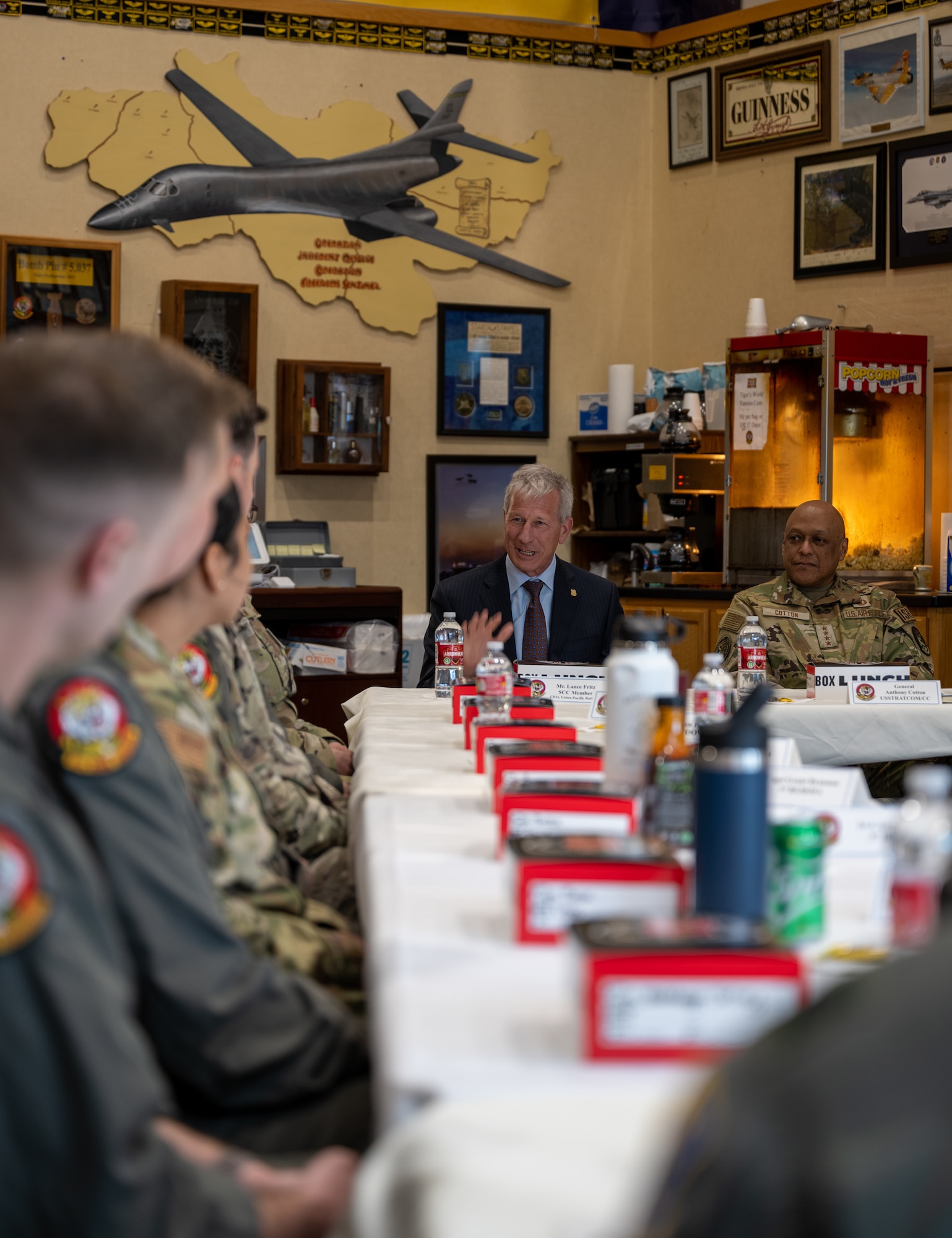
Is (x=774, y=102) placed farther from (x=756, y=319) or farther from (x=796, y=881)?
(x=796, y=881)

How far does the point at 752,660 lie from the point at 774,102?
4031 mm

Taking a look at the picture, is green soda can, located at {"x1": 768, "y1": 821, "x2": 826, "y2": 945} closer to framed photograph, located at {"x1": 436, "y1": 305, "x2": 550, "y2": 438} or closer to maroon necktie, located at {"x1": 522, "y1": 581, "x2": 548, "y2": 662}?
maroon necktie, located at {"x1": 522, "y1": 581, "x2": 548, "y2": 662}

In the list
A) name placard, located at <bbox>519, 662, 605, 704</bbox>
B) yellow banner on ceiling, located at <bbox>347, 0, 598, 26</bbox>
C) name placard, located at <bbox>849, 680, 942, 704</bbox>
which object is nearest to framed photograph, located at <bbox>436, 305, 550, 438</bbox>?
yellow banner on ceiling, located at <bbox>347, 0, 598, 26</bbox>

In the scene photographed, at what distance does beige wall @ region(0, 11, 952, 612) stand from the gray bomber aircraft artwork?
101 millimetres

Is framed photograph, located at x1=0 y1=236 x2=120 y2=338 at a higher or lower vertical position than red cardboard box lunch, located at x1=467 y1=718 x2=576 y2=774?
higher

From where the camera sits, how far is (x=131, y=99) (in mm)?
6578

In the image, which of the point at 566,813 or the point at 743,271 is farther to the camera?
the point at 743,271

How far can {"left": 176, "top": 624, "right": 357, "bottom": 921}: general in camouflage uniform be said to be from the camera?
82.0 inches

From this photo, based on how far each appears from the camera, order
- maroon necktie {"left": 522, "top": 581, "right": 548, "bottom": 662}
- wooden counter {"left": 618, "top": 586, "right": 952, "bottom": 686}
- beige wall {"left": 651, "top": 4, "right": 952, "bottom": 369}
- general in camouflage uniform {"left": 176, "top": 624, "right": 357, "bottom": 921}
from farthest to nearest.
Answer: beige wall {"left": 651, "top": 4, "right": 952, "bottom": 369} < wooden counter {"left": 618, "top": 586, "right": 952, "bottom": 686} < maroon necktie {"left": 522, "top": 581, "right": 548, "bottom": 662} < general in camouflage uniform {"left": 176, "top": 624, "right": 357, "bottom": 921}

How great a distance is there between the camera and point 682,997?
102cm

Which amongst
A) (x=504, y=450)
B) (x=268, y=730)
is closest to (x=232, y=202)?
(x=504, y=450)

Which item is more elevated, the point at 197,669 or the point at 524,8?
the point at 524,8

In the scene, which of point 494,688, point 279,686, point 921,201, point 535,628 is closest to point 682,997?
point 494,688

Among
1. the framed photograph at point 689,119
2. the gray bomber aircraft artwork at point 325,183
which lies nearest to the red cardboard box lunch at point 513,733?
the gray bomber aircraft artwork at point 325,183
